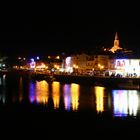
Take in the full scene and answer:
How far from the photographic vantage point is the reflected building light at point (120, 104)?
22309mm

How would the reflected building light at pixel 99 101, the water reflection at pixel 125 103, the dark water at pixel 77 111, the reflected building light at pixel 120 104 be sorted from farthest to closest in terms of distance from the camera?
the reflected building light at pixel 99 101
the water reflection at pixel 125 103
the reflected building light at pixel 120 104
the dark water at pixel 77 111

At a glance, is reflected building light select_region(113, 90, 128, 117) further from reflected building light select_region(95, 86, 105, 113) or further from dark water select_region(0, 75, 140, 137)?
reflected building light select_region(95, 86, 105, 113)

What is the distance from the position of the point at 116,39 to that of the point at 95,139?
49239 mm

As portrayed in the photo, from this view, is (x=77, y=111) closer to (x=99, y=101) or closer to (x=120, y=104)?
(x=120, y=104)

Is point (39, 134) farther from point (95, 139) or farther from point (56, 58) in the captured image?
point (56, 58)

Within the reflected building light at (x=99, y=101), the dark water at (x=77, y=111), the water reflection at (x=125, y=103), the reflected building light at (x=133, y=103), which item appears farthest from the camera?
the reflected building light at (x=99, y=101)

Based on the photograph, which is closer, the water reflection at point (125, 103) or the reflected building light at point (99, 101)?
the water reflection at point (125, 103)

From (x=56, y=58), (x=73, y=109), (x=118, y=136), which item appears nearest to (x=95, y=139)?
(x=118, y=136)

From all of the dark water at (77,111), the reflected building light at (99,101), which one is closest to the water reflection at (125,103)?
the dark water at (77,111)

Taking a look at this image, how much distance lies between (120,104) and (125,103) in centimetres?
51

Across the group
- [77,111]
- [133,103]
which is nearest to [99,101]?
[133,103]

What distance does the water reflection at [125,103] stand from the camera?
74.0 ft

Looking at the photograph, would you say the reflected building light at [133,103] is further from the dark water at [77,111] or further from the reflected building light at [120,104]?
the reflected building light at [120,104]

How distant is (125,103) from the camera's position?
26.2 metres
